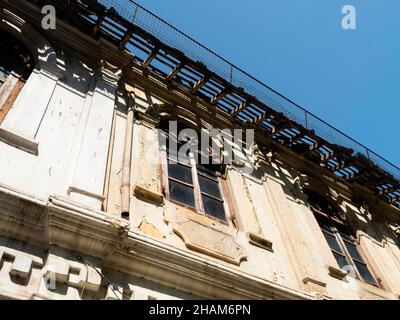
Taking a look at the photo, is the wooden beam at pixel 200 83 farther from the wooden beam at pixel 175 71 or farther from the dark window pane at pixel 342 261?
the dark window pane at pixel 342 261

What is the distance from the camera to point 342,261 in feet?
25.7

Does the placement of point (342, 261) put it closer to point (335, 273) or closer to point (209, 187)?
point (335, 273)

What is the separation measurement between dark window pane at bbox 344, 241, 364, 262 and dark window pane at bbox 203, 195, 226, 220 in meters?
3.87

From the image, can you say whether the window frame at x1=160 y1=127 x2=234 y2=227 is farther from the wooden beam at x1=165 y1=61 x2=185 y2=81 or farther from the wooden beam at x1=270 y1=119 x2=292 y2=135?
the wooden beam at x1=270 y1=119 x2=292 y2=135

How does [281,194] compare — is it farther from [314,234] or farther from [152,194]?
[152,194]

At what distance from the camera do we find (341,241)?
8.59m

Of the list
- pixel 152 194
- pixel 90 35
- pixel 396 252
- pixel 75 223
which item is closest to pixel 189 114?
pixel 90 35

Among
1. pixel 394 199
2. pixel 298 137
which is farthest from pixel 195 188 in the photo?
pixel 394 199

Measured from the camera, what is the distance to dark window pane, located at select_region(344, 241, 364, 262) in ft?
27.8

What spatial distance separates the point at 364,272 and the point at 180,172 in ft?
16.0

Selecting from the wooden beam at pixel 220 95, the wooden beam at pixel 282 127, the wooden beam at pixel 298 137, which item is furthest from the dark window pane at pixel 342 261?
the wooden beam at pixel 220 95

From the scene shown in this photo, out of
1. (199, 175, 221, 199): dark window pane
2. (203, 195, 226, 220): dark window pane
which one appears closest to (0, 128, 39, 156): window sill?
(203, 195, 226, 220): dark window pane

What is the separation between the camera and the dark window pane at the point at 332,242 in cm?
→ 824

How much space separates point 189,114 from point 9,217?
519cm
